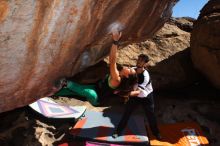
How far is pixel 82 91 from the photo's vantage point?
30.1ft

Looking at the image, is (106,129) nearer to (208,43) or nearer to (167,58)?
(208,43)

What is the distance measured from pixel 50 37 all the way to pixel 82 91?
465cm

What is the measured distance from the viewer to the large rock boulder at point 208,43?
9.34 m

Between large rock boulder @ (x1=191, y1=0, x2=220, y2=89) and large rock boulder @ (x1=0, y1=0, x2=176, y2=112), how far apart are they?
342 centimetres

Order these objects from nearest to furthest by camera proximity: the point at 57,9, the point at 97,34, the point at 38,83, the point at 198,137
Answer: the point at 57,9
the point at 38,83
the point at 97,34
the point at 198,137

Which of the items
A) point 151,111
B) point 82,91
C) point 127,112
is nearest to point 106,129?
point 127,112

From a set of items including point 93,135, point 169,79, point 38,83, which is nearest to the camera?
point 38,83

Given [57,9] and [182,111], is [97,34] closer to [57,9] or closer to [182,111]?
[57,9]

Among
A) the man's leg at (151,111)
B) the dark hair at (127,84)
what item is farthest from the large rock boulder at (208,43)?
the dark hair at (127,84)

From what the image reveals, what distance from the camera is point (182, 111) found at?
9422 millimetres

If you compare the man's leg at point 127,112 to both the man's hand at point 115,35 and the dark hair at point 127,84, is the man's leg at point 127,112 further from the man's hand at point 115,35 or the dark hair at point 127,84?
the man's hand at point 115,35

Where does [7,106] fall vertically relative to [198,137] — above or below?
above

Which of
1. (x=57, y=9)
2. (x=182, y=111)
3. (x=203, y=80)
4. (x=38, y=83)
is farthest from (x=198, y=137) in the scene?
→ (x=57, y=9)

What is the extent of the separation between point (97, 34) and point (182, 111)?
15.4ft
